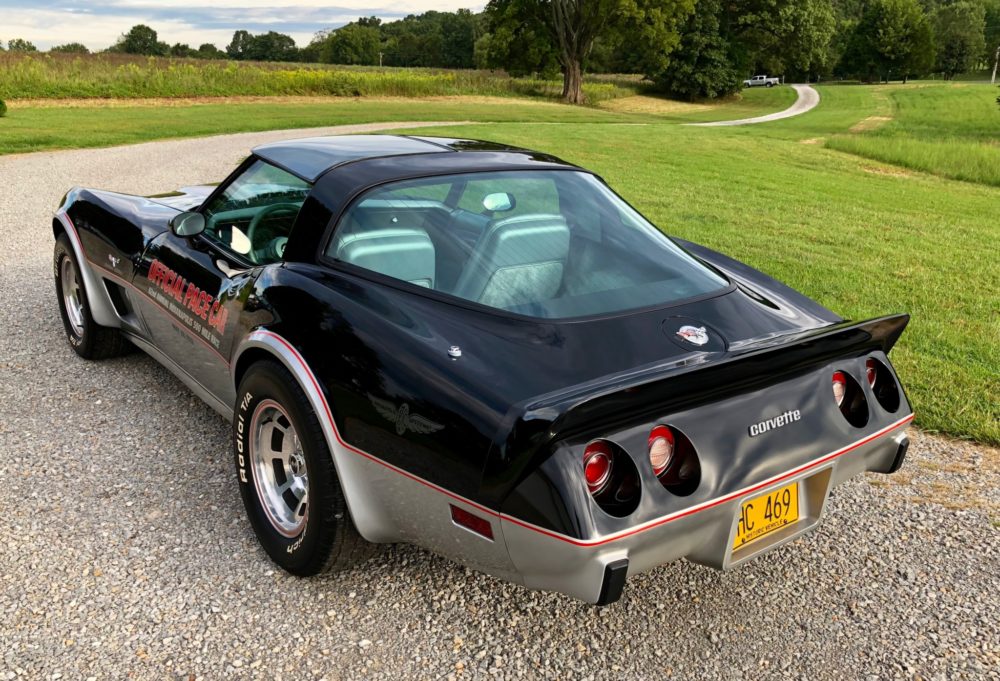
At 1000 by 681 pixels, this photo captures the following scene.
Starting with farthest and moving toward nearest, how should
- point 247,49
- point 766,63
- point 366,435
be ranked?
1. point 247,49
2. point 766,63
3. point 366,435

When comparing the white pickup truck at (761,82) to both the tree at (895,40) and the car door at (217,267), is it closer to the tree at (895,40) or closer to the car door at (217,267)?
the tree at (895,40)

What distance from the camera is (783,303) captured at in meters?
2.83

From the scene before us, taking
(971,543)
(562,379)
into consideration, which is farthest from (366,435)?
(971,543)

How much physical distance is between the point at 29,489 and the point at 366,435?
1.74m

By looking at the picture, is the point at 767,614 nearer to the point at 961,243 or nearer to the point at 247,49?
the point at 961,243

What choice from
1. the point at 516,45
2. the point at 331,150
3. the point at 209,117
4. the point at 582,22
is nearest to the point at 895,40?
the point at 582,22

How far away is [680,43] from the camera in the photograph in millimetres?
50969

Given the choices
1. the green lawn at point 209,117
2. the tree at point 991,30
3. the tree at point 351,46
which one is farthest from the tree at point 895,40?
the green lawn at point 209,117

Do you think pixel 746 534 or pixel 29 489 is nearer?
pixel 746 534

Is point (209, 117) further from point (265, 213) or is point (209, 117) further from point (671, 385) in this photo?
point (671, 385)

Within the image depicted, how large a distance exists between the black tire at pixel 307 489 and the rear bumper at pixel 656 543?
2.14 feet

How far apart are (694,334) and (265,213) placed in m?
1.89

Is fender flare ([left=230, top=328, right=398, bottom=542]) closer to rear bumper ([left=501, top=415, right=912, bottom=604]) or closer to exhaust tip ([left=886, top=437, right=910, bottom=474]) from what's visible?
rear bumper ([left=501, top=415, right=912, bottom=604])

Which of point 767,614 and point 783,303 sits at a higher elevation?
point 783,303
